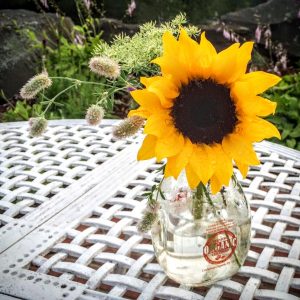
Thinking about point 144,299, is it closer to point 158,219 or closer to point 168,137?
point 158,219

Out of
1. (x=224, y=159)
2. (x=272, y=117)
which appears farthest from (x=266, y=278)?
(x=272, y=117)

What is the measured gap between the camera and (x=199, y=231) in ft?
2.94

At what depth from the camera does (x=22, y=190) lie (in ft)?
4.32

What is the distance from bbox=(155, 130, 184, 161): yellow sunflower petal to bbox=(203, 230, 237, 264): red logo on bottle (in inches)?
9.1

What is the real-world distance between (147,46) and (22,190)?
0.60 metres

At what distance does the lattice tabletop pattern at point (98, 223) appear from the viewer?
0.95 m

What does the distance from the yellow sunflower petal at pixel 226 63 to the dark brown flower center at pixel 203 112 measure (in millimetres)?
21

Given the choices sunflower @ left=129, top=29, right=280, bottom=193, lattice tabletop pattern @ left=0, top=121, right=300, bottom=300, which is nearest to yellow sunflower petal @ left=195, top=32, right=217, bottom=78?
sunflower @ left=129, top=29, right=280, bottom=193

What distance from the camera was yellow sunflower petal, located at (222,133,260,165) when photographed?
0.75m

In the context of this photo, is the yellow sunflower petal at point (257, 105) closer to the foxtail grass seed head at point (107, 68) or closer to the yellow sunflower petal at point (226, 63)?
the yellow sunflower petal at point (226, 63)

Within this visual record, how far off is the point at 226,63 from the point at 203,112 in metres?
0.08

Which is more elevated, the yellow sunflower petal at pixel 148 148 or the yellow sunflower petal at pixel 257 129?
the yellow sunflower petal at pixel 257 129

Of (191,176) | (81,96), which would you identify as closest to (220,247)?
(191,176)

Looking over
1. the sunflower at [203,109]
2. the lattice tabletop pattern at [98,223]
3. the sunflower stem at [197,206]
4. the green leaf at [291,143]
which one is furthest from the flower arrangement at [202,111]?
the green leaf at [291,143]
